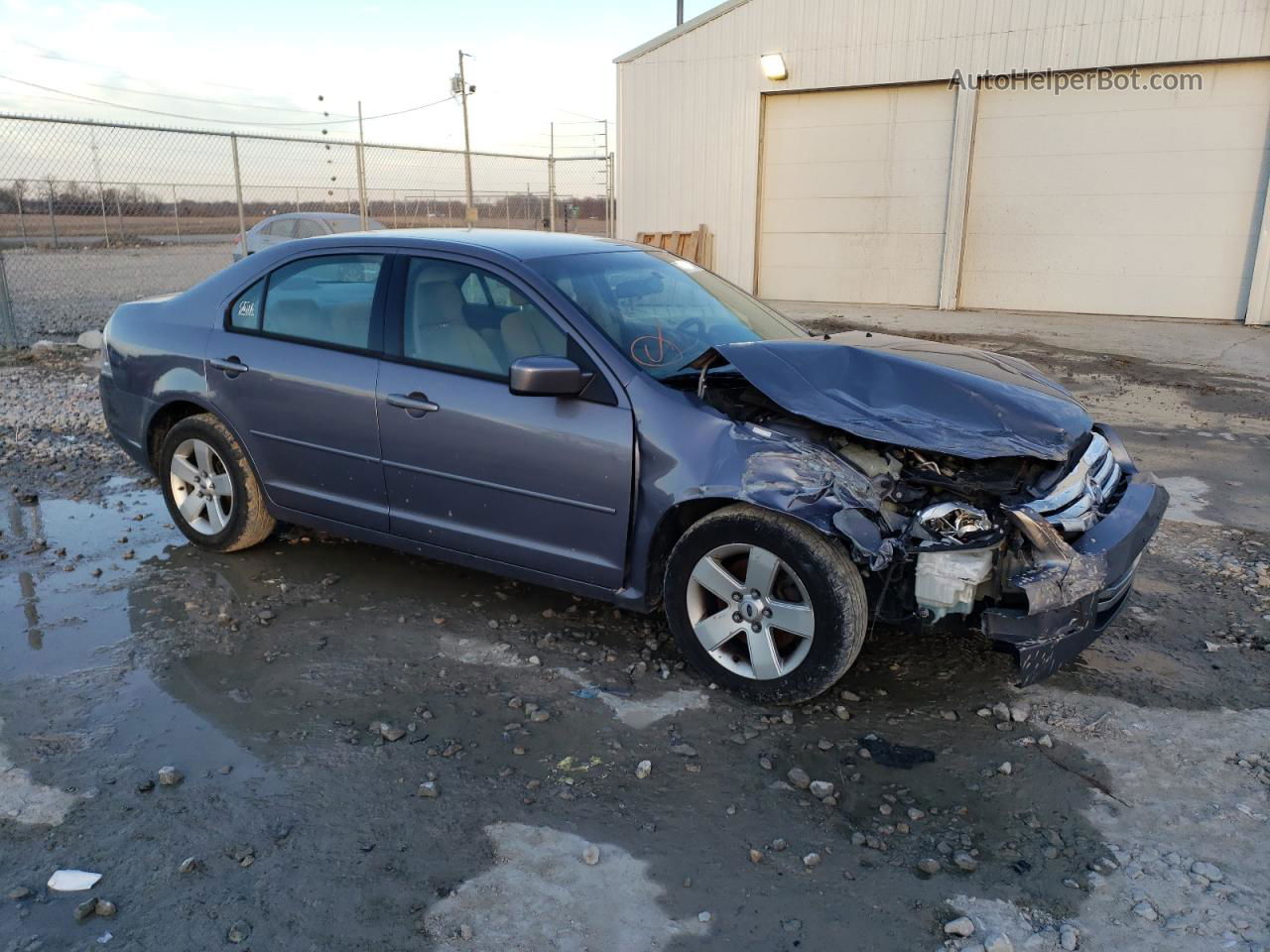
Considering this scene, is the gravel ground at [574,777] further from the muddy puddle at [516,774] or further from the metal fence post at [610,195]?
the metal fence post at [610,195]

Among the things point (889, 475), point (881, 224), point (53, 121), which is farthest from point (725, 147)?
point (889, 475)

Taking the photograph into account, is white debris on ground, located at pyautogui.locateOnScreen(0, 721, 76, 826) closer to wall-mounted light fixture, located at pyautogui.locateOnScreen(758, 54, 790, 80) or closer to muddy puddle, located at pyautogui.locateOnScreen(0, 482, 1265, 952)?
muddy puddle, located at pyautogui.locateOnScreen(0, 482, 1265, 952)

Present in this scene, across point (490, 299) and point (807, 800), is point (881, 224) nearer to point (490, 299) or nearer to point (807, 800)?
point (490, 299)

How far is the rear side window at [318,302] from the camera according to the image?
4.43 m

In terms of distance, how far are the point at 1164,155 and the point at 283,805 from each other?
14732 mm

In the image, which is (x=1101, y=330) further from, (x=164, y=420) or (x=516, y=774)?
(x=516, y=774)

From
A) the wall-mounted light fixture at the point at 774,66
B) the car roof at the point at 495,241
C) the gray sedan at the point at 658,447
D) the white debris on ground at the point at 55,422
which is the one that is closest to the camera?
the gray sedan at the point at 658,447

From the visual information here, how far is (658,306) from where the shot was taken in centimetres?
429

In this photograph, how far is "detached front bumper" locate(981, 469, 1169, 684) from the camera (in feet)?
10.5

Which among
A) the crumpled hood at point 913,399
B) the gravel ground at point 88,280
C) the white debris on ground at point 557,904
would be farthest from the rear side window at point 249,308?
the gravel ground at point 88,280

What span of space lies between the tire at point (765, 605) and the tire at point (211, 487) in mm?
2375

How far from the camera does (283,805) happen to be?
9.98ft

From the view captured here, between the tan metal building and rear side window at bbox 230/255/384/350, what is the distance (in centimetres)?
1282

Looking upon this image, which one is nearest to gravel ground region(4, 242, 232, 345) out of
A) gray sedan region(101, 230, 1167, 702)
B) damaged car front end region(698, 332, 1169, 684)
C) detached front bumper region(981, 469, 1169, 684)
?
gray sedan region(101, 230, 1167, 702)
